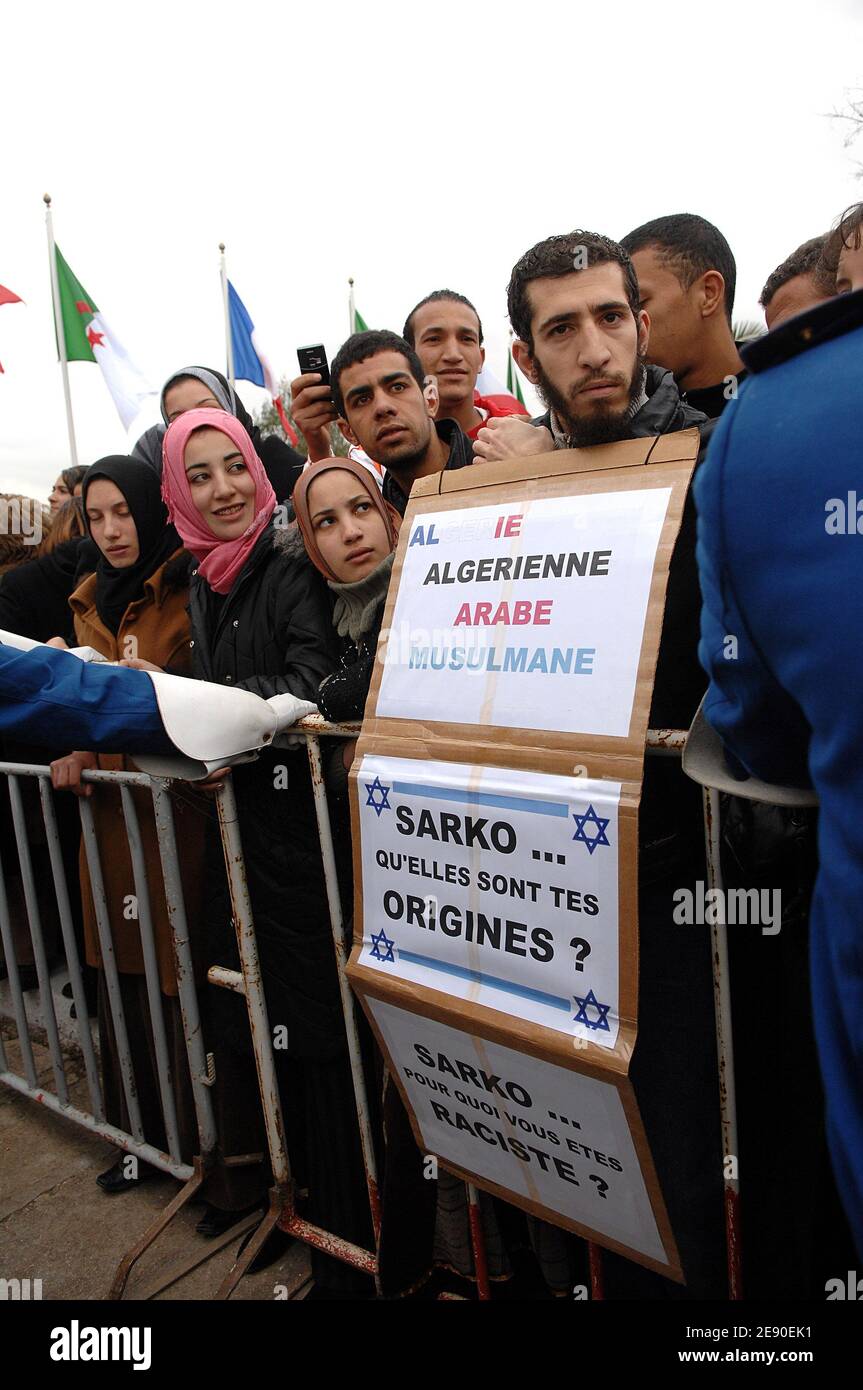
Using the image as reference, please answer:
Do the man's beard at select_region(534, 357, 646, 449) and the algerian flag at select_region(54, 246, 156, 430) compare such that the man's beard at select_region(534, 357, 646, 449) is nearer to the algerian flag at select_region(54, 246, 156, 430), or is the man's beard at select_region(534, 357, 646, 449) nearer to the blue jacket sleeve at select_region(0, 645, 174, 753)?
the blue jacket sleeve at select_region(0, 645, 174, 753)

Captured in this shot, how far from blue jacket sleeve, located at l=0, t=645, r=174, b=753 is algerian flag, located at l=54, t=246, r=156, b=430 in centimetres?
655

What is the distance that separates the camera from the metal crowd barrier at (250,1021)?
1.51 metres

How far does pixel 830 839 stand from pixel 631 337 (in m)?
1.31

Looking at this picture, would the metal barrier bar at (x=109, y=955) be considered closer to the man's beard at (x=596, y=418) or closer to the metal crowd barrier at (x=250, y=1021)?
the metal crowd barrier at (x=250, y=1021)

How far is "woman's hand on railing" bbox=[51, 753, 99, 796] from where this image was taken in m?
2.87

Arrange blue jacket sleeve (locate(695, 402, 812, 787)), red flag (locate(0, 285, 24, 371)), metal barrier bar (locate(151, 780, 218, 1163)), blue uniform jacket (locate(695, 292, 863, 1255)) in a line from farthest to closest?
1. red flag (locate(0, 285, 24, 371))
2. metal barrier bar (locate(151, 780, 218, 1163))
3. blue jacket sleeve (locate(695, 402, 812, 787))
4. blue uniform jacket (locate(695, 292, 863, 1255))

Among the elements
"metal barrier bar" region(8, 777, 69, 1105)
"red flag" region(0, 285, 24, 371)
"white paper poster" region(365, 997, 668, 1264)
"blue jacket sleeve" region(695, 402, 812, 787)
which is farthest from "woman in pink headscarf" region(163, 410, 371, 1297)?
"red flag" region(0, 285, 24, 371)

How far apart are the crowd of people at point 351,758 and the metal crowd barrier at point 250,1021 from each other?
0.05m

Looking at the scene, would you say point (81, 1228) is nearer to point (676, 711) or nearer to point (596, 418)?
point (676, 711)

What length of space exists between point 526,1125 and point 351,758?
0.91m

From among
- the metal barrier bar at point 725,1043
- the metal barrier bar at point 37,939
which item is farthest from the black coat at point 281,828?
the metal barrier bar at point 725,1043

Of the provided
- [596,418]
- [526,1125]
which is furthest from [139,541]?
[526,1125]

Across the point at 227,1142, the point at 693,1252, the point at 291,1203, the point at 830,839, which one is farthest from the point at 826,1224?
the point at 227,1142
